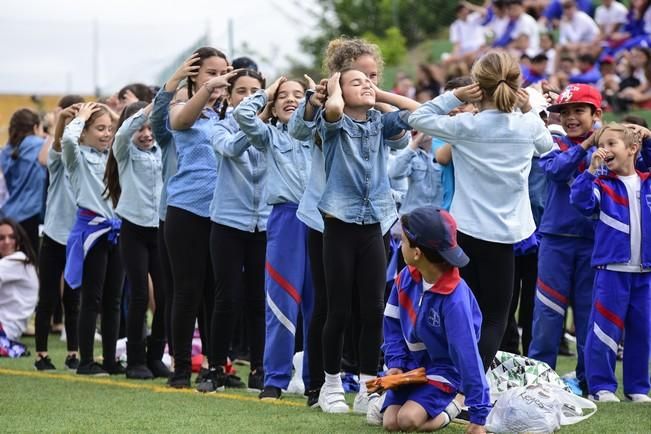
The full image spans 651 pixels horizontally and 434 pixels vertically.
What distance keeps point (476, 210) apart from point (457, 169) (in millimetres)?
289

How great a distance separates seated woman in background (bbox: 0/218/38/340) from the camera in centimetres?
1116

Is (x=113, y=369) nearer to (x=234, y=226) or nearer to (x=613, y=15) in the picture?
(x=234, y=226)

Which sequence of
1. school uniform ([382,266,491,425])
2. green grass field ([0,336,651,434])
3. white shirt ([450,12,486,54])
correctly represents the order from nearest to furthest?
school uniform ([382,266,491,425]) < green grass field ([0,336,651,434]) < white shirt ([450,12,486,54])

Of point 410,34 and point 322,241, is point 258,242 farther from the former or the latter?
point 410,34

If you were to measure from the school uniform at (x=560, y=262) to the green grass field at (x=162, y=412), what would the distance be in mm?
821

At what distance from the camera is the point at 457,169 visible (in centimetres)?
673

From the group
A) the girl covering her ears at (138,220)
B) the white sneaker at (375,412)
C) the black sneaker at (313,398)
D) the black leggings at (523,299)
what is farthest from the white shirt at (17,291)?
the white sneaker at (375,412)

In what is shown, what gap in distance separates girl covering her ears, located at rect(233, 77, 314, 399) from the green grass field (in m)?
0.27

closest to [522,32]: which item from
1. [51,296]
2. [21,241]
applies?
[21,241]

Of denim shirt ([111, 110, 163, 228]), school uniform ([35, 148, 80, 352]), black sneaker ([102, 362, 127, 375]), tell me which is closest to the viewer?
denim shirt ([111, 110, 163, 228])

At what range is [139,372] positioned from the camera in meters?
8.76

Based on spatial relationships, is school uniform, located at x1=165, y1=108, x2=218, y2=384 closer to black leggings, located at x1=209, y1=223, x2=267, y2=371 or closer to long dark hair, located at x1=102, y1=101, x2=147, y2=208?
black leggings, located at x1=209, y1=223, x2=267, y2=371

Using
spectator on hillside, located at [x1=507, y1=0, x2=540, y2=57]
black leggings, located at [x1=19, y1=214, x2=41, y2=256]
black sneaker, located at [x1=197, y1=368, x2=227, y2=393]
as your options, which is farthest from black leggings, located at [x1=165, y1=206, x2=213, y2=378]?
spectator on hillside, located at [x1=507, y1=0, x2=540, y2=57]

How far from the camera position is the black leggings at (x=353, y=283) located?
6762 millimetres
